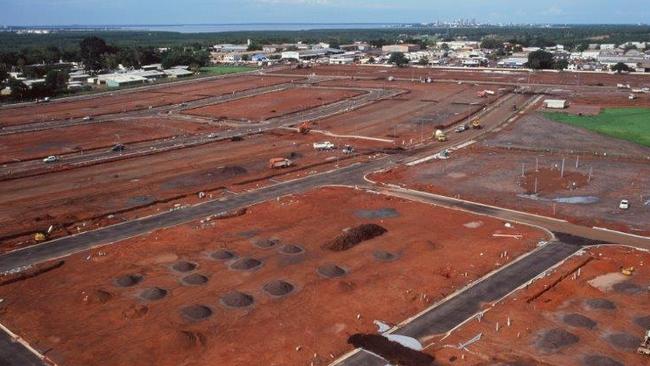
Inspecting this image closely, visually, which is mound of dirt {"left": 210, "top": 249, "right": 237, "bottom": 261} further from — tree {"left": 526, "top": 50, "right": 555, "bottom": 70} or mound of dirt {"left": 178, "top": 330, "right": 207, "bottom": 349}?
tree {"left": 526, "top": 50, "right": 555, "bottom": 70}

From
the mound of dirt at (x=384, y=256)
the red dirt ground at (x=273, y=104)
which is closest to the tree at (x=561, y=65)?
the red dirt ground at (x=273, y=104)

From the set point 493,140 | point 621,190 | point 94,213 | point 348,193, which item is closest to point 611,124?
point 493,140

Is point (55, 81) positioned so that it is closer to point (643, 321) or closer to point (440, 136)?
point (440, 136)

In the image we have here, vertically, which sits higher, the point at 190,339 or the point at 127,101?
the point at 127,101

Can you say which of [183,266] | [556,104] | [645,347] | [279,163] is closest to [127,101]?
[279,163]

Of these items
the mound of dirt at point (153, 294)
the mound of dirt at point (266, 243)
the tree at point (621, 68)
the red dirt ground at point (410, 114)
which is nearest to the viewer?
the mound of dirt at point (153, 294)

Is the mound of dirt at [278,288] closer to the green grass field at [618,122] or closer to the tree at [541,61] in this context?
the green grass field at [618,122]

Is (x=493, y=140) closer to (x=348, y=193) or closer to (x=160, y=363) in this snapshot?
(x=348, y=193)
